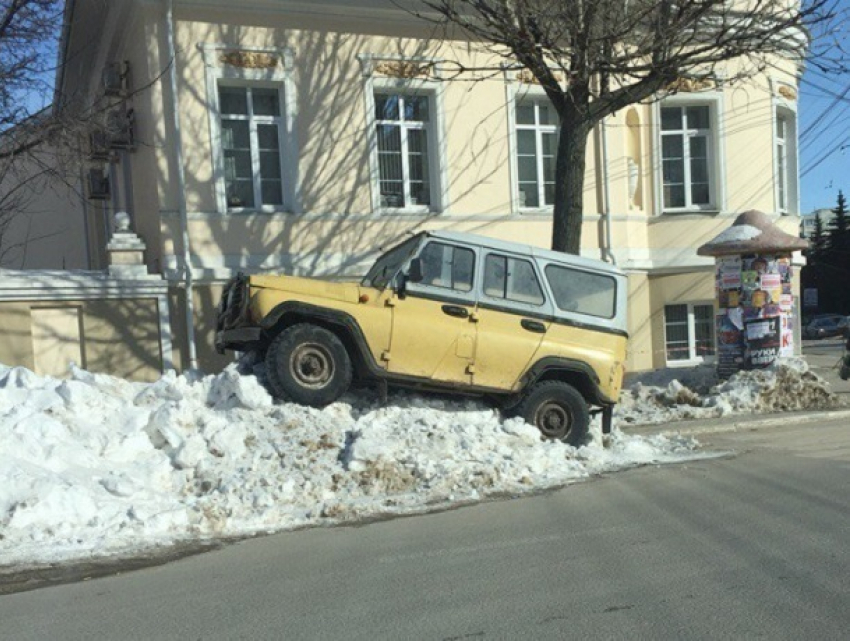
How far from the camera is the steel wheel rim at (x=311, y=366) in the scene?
8297 millimetres

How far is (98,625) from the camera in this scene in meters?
4.50

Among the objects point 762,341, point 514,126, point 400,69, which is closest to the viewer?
point 762,341

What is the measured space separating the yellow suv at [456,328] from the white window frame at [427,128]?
18.0ft

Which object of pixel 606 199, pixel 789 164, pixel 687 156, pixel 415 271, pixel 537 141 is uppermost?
pixel 537 141

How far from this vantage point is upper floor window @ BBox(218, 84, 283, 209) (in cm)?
1391

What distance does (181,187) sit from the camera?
13289 millimetres

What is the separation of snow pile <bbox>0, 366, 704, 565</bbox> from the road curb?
164 cm

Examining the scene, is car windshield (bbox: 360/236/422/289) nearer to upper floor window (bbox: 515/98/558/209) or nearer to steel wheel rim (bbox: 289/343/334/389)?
steel wheel rim (bbox: 289/343/334/389)

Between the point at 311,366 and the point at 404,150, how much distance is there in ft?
25.0

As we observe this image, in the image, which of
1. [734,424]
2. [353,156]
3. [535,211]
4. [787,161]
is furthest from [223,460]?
[787,161]

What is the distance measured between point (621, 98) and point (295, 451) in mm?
7011

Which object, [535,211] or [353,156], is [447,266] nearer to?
[353,156]

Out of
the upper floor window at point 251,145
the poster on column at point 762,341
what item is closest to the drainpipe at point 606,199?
the poster on column at point 762,341

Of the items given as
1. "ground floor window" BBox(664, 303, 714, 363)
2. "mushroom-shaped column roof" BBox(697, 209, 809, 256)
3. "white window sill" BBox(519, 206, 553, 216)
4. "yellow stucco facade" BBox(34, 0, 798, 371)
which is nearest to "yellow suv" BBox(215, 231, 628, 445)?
"mushroom-shaped column roof" BBox(697, 209, 809, 256)
